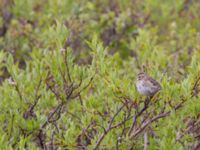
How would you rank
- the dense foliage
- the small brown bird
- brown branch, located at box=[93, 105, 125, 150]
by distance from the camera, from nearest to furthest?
the small brown bird < the dense foliage < brown branch, located at box=[93, 105, 125, 150]

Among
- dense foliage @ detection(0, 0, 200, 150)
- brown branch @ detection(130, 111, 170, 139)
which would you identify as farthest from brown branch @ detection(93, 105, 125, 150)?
brown branch @ detection(130, 111, 170, 139)

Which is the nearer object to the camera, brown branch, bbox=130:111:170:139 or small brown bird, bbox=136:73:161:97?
small brown bird, bbox=136:73:161:97

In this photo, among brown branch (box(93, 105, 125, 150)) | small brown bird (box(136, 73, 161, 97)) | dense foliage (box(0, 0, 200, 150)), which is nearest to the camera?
small brown bird (box(136, 73, 161, 97))

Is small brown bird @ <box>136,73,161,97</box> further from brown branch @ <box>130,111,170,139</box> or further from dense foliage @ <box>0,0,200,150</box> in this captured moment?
brown branch @ <box>130,111,170,139</box>

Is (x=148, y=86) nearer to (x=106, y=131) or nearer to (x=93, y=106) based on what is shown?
(x=106, y=131)

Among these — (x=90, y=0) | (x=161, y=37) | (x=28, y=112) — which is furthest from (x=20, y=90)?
(x=90, y=0)

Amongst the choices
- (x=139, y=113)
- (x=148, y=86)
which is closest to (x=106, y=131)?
(x=139, y=113)

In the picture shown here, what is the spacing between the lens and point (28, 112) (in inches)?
149

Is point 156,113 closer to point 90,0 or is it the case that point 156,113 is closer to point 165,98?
point 165,98

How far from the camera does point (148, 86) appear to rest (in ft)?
10.5

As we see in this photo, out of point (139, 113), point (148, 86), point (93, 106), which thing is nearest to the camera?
point (148, 86)

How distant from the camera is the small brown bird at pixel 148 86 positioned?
320 cm

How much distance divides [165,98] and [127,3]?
4578 mm

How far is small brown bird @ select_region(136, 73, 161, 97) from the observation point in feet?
10.5
